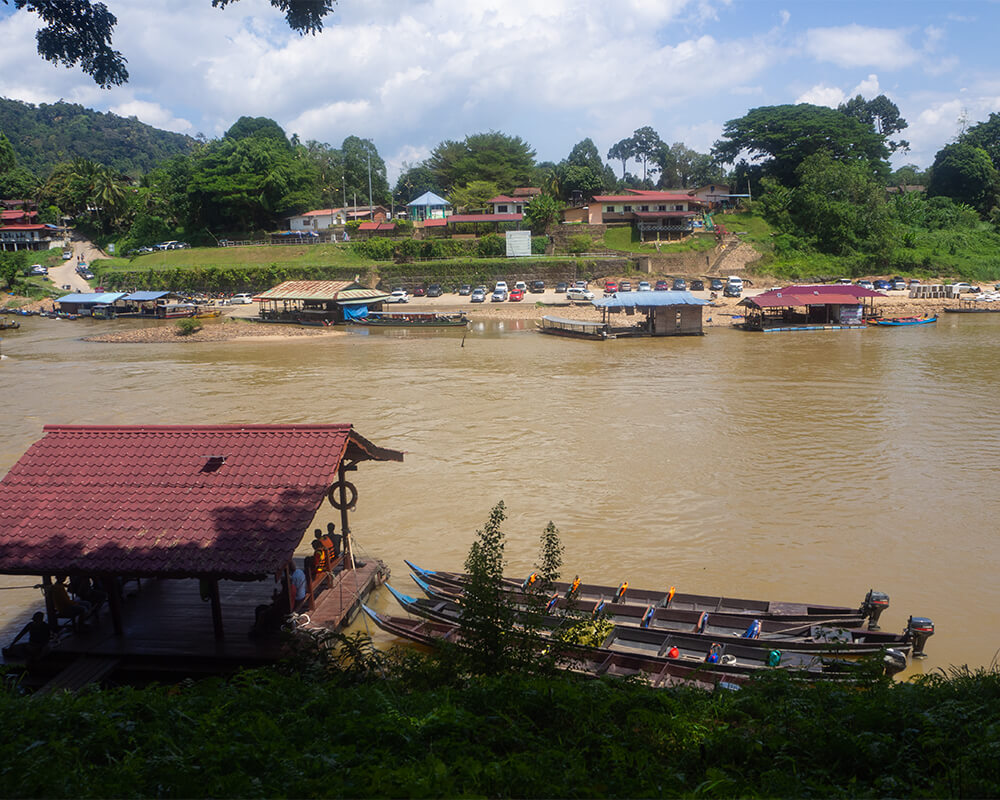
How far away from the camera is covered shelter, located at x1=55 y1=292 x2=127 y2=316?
54.7m

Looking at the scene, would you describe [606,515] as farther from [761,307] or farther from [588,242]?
[588,242]

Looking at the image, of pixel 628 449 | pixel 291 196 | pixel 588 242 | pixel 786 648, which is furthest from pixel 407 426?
pixel 291 196

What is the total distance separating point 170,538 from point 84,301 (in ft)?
178

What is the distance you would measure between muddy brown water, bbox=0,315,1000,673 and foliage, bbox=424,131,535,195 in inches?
1718

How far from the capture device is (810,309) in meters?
43.8

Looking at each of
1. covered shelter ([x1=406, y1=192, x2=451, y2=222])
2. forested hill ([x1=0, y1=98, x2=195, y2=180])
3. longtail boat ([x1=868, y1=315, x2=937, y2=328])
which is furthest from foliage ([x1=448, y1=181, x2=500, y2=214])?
forested hill ([x1=0, y1=98, x2=195, y2=180])

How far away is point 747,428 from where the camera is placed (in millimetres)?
22031

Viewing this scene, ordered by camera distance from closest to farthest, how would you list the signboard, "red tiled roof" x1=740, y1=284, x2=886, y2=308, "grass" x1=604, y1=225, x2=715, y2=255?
"red tiled roof" x1=740, y1=284, x2=886, y2=308 < "grass" x1=604, y1=225, x2=715, y2=255 < the signboard

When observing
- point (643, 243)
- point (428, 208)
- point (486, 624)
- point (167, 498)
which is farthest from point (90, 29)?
point (428, 208)

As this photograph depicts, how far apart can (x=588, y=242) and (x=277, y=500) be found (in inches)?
2258

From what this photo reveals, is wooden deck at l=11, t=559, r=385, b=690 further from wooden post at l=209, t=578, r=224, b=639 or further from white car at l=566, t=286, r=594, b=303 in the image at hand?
white car at l=566, t=286, r=594, b=303

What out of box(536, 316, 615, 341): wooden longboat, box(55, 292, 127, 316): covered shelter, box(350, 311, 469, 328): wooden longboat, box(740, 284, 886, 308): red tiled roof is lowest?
box(536, 316, 615, 341): wooden longboat

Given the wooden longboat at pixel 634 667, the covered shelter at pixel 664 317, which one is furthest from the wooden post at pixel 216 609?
the covered shelter at pixel 664 317

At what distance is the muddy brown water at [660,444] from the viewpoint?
1317 cm
